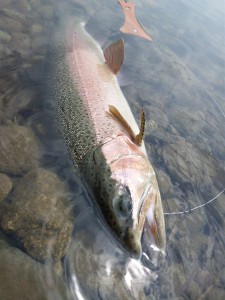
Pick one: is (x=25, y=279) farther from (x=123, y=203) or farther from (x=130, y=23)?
(x=130, y=23)

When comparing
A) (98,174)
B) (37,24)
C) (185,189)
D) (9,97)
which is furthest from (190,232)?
(37,24)

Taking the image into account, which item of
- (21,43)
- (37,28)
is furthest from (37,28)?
(21,43)

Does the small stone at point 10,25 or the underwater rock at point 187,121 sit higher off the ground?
the underwater rock at point 187,121

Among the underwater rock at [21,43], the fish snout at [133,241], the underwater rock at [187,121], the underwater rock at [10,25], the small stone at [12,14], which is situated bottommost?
the small stone at [12,14]

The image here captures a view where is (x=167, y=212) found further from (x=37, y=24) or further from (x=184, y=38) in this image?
(x=184, y=38)

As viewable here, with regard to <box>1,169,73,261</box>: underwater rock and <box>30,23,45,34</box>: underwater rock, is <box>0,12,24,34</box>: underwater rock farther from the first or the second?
<box>1,169,73,261</box>: underwater rock

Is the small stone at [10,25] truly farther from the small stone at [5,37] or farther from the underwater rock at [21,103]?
the underwater rock at [21,103]

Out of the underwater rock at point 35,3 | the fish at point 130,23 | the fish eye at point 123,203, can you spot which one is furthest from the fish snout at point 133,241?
the underwater rock at point 35,3
